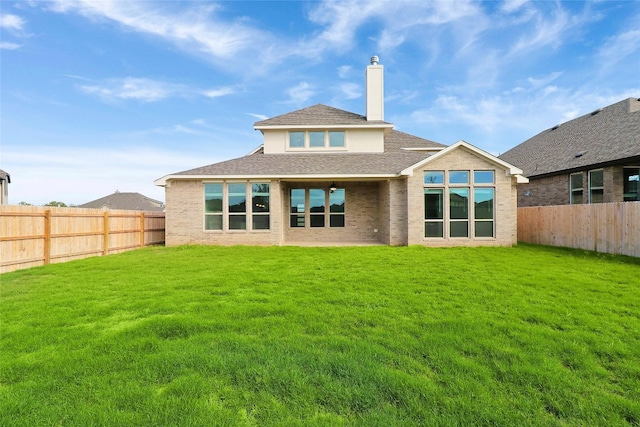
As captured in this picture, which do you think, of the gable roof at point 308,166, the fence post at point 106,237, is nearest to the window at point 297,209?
the gable roof at point 308,166

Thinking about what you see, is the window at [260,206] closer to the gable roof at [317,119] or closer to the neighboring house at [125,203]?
the gable roof at [317,119]

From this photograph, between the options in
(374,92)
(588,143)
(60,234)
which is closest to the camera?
(60,234)

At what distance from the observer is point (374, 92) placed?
673 inches

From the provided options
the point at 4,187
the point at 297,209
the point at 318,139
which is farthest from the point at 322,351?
the point at 4,187

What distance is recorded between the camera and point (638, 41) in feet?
53.2

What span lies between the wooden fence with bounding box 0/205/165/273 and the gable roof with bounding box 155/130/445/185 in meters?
2.52

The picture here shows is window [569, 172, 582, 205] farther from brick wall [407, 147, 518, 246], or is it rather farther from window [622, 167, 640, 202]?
brick wall [407, 147, 518, 246]

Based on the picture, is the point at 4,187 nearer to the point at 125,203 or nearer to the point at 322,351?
the point at 125,203

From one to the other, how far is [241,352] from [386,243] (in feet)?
36.8

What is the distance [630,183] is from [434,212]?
9.13 meters

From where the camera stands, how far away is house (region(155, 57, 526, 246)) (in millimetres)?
13070

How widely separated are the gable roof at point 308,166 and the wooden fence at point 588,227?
20.2 feet

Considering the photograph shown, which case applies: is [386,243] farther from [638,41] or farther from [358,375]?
[638,41]

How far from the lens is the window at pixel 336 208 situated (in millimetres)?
15913
